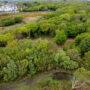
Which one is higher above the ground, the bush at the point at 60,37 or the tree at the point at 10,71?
the bush at the point at 60,37

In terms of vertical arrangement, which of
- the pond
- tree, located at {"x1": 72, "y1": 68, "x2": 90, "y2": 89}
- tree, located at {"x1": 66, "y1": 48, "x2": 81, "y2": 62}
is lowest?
the pond

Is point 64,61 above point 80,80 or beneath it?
above

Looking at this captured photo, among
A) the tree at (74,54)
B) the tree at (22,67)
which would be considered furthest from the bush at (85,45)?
the tree at (22,67)

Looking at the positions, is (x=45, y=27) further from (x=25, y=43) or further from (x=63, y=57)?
(x=63, y=57)

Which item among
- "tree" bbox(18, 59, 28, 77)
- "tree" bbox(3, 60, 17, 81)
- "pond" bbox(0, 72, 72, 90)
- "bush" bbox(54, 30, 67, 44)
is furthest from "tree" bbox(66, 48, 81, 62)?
"tree" bbox(3, 60, 17, 81)

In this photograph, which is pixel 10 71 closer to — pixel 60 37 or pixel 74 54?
pixel 74 54

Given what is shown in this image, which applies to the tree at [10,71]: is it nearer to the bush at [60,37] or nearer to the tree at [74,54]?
the tree at [74,54]

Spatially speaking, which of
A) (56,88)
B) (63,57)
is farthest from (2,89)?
(63,57)

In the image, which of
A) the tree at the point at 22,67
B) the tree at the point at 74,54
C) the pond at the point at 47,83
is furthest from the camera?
the tree at the point at 74,54

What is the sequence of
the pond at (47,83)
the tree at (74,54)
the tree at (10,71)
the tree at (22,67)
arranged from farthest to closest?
the tree at (74,54) → the tree at (22,67) → the tree at (10,71) → the pond at (47,83)

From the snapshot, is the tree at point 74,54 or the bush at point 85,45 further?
the bush at point 85,45

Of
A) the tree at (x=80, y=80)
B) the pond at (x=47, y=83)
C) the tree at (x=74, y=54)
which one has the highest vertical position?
the tree at (x=74, y=54)

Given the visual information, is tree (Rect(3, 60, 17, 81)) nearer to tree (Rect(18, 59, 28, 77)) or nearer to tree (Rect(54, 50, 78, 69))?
tree (Rect(18, 59, 28, 77))

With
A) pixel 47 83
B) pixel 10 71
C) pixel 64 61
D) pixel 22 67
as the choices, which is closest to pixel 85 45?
pixel 64 61
